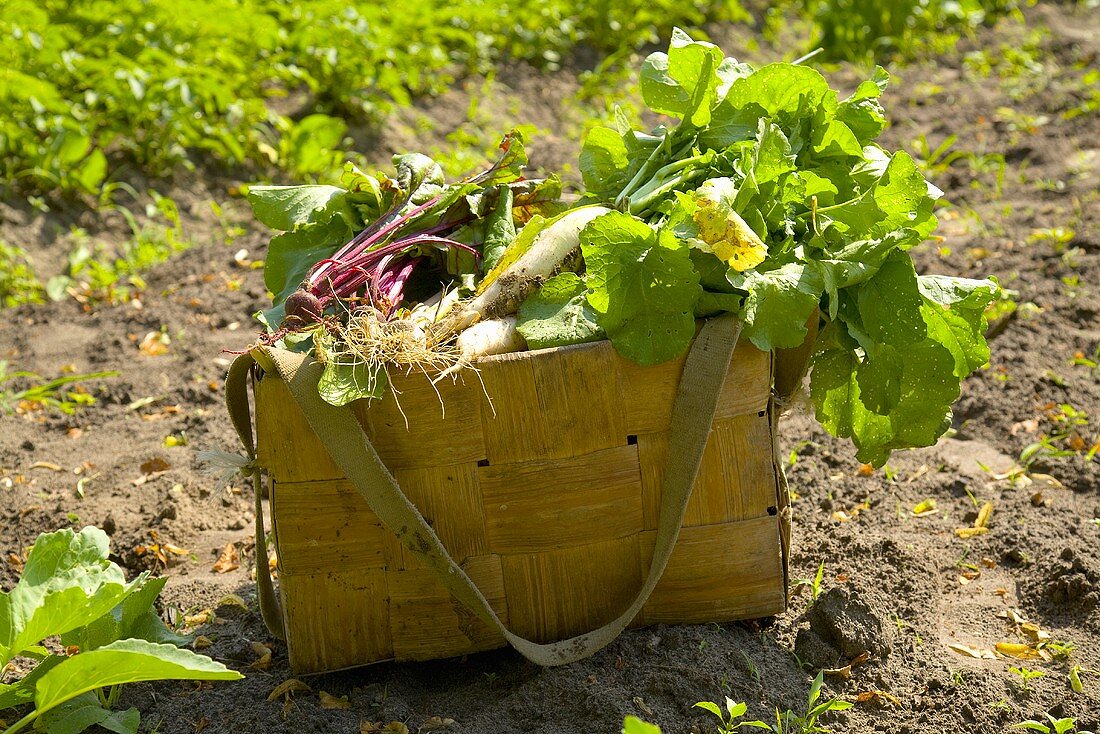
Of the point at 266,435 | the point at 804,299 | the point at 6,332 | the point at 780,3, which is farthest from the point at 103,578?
the point at 780,3

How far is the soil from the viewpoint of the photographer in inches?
83.3

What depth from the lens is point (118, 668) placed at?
1732 millimetres

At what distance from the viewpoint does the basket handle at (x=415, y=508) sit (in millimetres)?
1959

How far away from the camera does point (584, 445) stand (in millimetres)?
2092

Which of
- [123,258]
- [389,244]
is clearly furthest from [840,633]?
[123,258]

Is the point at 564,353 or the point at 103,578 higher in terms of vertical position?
the point at 564,353

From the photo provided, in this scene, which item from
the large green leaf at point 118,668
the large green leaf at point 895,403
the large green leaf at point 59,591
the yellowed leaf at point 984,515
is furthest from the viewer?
the yellowed leaf at point 984,515

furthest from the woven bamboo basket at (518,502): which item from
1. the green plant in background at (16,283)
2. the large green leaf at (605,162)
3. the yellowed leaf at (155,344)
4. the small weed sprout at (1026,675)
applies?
the green plant in background at (16,283)

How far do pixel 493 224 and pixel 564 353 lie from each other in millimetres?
541

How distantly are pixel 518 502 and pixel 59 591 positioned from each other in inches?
32.1

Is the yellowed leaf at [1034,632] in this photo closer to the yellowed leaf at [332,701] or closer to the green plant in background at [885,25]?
the yellowed leaf at [332,701]

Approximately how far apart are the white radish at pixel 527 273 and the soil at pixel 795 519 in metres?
0.60

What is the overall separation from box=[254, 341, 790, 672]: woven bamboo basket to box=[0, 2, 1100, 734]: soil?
0.13 metres

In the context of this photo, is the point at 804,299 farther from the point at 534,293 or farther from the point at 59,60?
the point at 59,60
